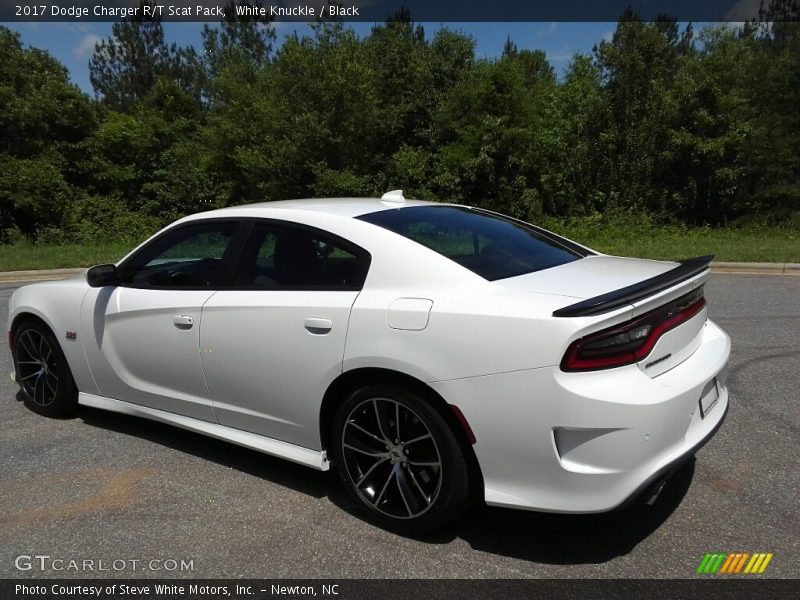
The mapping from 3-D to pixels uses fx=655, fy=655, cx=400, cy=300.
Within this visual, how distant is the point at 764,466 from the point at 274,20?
49.2 meters

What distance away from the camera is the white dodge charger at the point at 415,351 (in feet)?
8.13

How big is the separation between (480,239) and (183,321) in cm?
167

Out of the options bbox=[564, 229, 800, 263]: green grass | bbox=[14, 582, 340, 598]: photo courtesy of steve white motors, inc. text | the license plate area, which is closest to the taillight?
the license plate area

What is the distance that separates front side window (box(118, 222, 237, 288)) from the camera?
3697 millimetres

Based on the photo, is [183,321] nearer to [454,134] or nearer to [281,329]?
[281,329]

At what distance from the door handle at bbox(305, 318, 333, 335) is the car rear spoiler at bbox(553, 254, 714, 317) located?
1042 mm

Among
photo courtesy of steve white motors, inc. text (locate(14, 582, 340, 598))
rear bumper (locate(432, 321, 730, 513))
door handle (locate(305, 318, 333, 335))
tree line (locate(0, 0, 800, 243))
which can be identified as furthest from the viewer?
tree line (locate(0, 0, 800, 243))

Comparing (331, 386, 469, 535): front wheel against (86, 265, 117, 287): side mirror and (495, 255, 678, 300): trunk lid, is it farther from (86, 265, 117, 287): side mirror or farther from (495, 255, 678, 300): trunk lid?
(86, 265, 117, 287): side mirror

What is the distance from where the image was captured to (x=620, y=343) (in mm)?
2531

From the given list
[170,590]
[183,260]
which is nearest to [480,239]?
[183,260]

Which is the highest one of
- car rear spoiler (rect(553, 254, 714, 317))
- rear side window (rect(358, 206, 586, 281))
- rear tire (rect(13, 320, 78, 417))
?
rear side window (rect(358, 206, 586, 281))

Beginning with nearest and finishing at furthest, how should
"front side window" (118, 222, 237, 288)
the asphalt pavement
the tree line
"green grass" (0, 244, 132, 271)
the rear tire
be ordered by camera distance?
the asphalt pavement
"front side window" (118, 222, 237, 288)
the rear tire
"green grass" (0, 244, 132, 271)
the tree line

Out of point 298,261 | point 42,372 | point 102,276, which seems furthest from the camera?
point 42,372

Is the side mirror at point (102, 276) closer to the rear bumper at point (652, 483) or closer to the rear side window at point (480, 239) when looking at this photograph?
the rear side window at point (480, 239)
